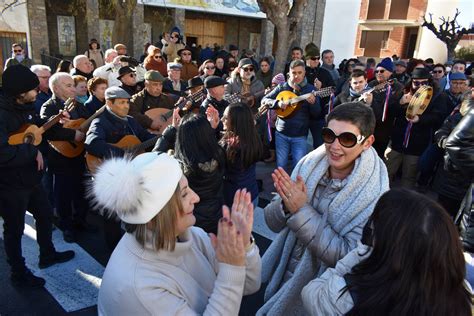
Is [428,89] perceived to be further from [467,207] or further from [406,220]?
[406,220]

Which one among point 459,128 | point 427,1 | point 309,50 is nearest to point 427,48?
point 427,1

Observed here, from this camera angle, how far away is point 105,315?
148 cm

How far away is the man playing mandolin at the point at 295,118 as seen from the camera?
5.41 metres

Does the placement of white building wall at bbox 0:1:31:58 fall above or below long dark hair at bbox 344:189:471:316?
above

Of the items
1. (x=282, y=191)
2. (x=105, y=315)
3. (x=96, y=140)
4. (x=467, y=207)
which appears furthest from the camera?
(x=96, y=140)

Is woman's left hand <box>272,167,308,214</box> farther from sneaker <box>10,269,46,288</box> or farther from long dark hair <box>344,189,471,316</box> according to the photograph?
sneaker <box>10,269,46,288</box>

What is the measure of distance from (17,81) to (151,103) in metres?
2.39

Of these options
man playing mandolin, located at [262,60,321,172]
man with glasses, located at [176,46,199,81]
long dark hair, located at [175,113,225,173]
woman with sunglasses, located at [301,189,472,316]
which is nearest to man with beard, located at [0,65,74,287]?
long dark hair, located at [175,113,225,173]

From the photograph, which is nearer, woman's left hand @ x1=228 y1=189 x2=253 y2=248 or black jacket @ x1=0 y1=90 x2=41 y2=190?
woman's left hand @ x1=228 y1=189 x2=253 y2=248


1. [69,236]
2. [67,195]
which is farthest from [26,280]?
[67,195]

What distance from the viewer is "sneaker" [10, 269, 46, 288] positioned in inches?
134

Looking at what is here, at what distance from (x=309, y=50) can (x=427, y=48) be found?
32.4 m

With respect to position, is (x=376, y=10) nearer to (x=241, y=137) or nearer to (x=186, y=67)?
(x=186, y=67)

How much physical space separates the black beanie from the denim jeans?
11.4 ft
